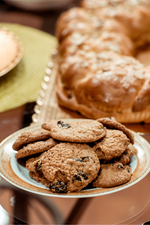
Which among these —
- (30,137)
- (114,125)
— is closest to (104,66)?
(114,125)

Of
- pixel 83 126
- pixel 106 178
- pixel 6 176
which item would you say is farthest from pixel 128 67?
pixel 6 176

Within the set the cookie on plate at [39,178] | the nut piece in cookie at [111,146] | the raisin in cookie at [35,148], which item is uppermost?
the nut piece in cookie at [111,146]

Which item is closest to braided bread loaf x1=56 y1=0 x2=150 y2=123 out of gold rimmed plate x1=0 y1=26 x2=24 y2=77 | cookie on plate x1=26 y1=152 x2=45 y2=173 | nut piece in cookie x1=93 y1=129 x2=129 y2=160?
gold rimmed plate x1=0 y1=26 x2=24 y2=77

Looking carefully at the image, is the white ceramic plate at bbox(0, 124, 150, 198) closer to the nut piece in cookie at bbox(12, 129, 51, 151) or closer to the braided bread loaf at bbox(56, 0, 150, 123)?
the nut piece in cookie at bbox(12, 129, 51, 151)

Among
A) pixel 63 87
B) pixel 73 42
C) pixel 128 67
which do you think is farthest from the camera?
pixel 73 42

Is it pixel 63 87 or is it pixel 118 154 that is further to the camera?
pixel 63 87

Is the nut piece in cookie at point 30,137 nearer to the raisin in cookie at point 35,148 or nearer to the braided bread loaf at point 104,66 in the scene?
the raisin in cookie at point 35,148

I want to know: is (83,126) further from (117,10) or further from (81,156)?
(117,10)

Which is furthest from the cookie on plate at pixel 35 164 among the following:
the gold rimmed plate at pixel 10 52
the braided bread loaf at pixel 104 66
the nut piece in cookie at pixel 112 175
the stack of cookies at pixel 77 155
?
the gold rimmed plate at pixel 10 52
